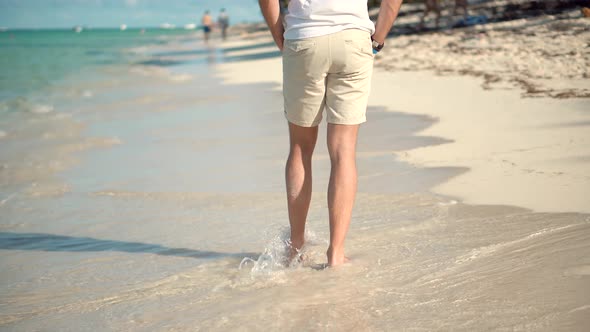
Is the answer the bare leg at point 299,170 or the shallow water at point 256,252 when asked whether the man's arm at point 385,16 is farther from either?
the shallow water at point 256,252

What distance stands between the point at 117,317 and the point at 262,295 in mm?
622

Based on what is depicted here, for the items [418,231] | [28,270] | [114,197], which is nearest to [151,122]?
[114,197]

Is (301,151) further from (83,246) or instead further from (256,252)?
(83,246)

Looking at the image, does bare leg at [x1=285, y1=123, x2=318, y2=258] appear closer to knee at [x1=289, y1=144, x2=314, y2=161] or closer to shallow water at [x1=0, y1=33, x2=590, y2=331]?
knee at [x1=289, y1=144, x2=314, y2=161]

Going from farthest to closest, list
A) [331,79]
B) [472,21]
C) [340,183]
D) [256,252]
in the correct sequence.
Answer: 1. [472,21]
2. [256,252]
3. [340,183]
4. [331,79]

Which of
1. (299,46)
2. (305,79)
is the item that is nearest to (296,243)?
(305,79)

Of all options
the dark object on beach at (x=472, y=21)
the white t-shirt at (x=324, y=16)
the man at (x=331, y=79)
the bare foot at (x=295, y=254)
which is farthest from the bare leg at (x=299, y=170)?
the dark object on beach at (x=472, y=21)

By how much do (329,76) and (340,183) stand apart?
0.50m

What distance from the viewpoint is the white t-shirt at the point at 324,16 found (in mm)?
2695

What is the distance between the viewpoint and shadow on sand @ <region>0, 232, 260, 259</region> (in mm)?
3432

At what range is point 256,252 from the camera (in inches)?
133

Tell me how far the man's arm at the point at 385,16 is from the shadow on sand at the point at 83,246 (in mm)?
1308

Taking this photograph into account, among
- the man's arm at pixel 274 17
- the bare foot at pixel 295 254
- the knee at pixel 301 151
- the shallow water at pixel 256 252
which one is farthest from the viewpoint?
the bare foot at pixel 295 254

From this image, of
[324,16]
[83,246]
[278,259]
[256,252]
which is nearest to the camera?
[324,16]
